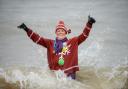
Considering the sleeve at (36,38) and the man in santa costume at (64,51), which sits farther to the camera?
the sleeve at (36,38)

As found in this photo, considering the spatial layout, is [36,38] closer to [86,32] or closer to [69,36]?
[86,32]

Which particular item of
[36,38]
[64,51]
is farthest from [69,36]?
[64,51]

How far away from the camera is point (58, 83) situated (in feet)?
22.5

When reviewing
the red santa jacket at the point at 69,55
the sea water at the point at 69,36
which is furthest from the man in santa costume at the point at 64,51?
the sea water at the point at 69,36

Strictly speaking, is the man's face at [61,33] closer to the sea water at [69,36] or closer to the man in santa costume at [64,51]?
the man in santa costume at [64,51]

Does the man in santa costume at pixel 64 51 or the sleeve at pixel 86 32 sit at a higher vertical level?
the sleeve at pixel 86 32

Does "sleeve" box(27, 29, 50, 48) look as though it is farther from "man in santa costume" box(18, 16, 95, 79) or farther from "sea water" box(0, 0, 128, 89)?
"sea water" box(0, 0, 128, 89)

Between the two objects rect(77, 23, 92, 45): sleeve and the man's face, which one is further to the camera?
the man's face

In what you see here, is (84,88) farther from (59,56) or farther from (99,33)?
(99,33)

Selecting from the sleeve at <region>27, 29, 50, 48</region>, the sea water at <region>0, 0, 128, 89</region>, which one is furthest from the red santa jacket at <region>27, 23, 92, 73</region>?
the sea water at <region>0, 0, 128, 89</region>

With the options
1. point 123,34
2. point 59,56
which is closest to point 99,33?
point 123,34

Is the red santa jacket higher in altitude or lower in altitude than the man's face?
lower

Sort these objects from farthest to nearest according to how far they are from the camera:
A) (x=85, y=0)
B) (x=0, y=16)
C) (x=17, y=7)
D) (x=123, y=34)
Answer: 1. (x=85, y=0)
2. (x=17, y=7)
3. (x=0, y=16)
4. (x=123, y=34)

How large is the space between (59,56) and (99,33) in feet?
13.6
